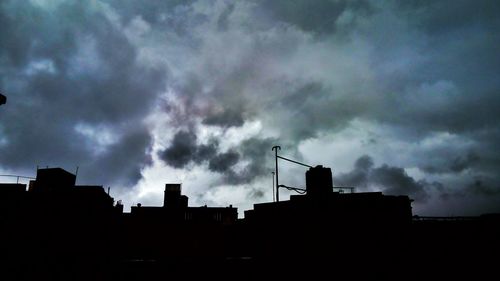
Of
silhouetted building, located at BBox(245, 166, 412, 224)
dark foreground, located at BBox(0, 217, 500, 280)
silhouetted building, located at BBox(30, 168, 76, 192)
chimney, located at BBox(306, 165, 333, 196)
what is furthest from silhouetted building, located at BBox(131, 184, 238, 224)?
chimney, located at BBox(306, 165, 333, 196)

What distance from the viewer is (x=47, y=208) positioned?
1057 inches

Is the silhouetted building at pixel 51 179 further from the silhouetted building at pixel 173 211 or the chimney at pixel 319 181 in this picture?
the chimney at pixel 319 181

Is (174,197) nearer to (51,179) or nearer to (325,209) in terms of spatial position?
(51,179)

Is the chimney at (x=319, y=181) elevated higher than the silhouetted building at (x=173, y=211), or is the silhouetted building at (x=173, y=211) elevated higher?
the chimney at (x=319, y=181)

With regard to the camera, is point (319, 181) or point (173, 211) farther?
point (173, 211)

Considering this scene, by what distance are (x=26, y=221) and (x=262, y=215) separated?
877 inches

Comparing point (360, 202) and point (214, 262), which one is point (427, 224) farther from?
point (214, 262)

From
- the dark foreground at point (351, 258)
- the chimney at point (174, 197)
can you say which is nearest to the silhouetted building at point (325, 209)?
the dark foreground at point (351, 258)

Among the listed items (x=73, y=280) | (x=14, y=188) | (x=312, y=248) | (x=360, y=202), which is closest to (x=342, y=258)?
(x=312, y=248)

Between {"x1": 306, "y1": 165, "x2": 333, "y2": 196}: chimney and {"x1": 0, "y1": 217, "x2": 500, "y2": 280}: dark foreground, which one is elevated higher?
{"x1": 306, "y1": 165, "x2": 333, "y2": 196}: chimney

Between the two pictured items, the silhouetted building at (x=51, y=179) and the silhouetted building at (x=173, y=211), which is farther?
the silhouetted building at (x=173, y=211)

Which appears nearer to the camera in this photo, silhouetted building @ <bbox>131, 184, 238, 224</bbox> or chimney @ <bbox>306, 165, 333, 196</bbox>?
chimney @ <bbox>306, 165, 333, 196</bbox>

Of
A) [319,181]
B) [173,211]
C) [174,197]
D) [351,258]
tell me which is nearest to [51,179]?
[173,211]

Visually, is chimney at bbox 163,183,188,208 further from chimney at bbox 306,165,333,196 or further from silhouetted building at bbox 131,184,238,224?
chimney at bbox 306,165,333,196
